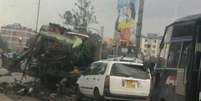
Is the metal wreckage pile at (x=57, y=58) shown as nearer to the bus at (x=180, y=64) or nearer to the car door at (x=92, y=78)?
the car door at (x=92, y=78)

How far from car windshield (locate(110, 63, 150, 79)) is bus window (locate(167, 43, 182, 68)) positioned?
25.5 feet

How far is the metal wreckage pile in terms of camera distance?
25.1 metres

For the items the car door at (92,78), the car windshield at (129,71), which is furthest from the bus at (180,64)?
the car door at (92,78)

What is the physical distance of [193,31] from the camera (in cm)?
945

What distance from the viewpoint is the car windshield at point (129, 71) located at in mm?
18656

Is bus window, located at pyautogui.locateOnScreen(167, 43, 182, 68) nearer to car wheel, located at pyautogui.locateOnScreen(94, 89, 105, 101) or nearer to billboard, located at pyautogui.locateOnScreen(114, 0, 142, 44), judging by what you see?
car wheel, located at pyautogui.locateOnScreen(94, 89, 105, 101)

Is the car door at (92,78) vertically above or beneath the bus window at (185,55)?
beneath

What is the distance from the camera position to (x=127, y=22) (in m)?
31.6

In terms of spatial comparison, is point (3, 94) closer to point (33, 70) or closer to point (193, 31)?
point (33, 70)

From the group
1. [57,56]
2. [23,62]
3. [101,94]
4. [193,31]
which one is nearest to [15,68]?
[23,62]

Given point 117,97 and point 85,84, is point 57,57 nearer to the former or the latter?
point 85,84

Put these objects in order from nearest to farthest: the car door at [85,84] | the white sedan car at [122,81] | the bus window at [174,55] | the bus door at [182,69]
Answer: the bus door at [182,69] → the bus window at [174,55] → the white sedan car at [122,81] → the car door at [85,84]

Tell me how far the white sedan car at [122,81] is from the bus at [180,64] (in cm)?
669

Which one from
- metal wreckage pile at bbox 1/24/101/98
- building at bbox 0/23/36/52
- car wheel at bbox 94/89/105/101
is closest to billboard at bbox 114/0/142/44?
metal wreckage pile at bbox 1/24/101/98
